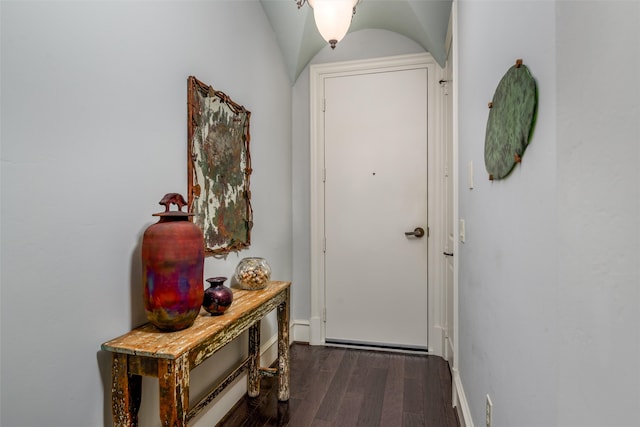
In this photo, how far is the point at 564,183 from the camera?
0.68 m

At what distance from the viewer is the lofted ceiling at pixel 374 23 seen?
244 cm

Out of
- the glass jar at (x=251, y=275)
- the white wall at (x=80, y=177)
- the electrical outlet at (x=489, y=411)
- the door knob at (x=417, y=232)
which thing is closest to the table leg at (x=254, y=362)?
the glass jar at (x=251, y=275)

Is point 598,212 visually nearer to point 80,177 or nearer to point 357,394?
point 80,177

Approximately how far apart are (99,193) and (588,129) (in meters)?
1.34

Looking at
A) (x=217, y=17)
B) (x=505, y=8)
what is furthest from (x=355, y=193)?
(x=505, y=8)

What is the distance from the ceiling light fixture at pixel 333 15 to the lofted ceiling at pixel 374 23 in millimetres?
898

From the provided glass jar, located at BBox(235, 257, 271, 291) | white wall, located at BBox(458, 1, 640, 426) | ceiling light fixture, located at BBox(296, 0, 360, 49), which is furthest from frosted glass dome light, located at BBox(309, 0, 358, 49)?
glass jar, located at BBox(235, 257, 271, 291)

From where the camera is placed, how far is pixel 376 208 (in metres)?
2.93

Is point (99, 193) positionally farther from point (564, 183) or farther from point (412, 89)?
point (412, 89)

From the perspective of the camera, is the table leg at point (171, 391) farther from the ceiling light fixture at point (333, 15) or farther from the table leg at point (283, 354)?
the ceiling light fixture at point (333, 15)

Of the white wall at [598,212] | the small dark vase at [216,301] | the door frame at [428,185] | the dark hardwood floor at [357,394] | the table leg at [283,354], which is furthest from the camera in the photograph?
the door frame at [428,185]

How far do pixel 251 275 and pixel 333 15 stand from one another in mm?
1377

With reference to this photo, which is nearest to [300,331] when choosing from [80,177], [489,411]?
[489,411]

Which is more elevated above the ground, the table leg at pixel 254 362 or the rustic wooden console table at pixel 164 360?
the rustic wooden console table at pixel 164 360
